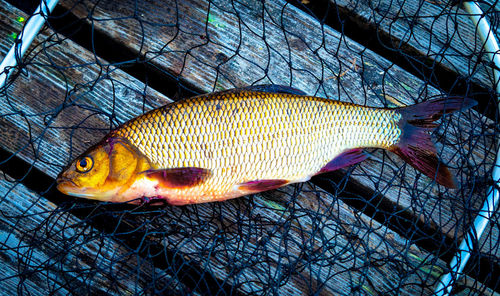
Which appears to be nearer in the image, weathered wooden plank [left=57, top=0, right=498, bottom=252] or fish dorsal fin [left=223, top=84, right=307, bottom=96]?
fish dorsal fin [left=223, top=84, right=307, bottom=96]

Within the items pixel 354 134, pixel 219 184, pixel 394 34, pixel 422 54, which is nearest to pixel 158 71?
pixel 219 184

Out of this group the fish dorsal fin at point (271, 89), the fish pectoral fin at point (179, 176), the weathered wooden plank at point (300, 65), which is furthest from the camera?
the weathered wooden plank at point (300, 65)

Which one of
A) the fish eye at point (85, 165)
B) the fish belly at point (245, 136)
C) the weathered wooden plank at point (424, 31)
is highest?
the weathered wooden plank at point (424, 31)

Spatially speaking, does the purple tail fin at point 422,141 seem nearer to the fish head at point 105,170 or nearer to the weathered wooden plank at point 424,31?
the weathered wooden plank at point 424,31

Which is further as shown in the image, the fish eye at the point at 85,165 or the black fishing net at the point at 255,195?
the black fishing net at the point at 255,195

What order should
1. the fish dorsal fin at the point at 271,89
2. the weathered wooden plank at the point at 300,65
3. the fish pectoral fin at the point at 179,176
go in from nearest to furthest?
the fish pectoral fin at the point at 179,176, the fish dorsal fin at the point at 271,89, the weathered wooden plank at the point at 300,65

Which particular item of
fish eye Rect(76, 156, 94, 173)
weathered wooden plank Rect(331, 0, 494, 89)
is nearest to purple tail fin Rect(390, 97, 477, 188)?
weathered wooden plank Rect(331, 0, 494, 89)

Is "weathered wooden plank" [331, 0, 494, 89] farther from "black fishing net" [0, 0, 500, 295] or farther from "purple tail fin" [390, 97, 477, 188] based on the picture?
"purple tail fin" [390, 97, 477, 188]

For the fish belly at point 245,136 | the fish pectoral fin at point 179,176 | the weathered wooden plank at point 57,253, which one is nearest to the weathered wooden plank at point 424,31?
the fish belly at point 245,136
